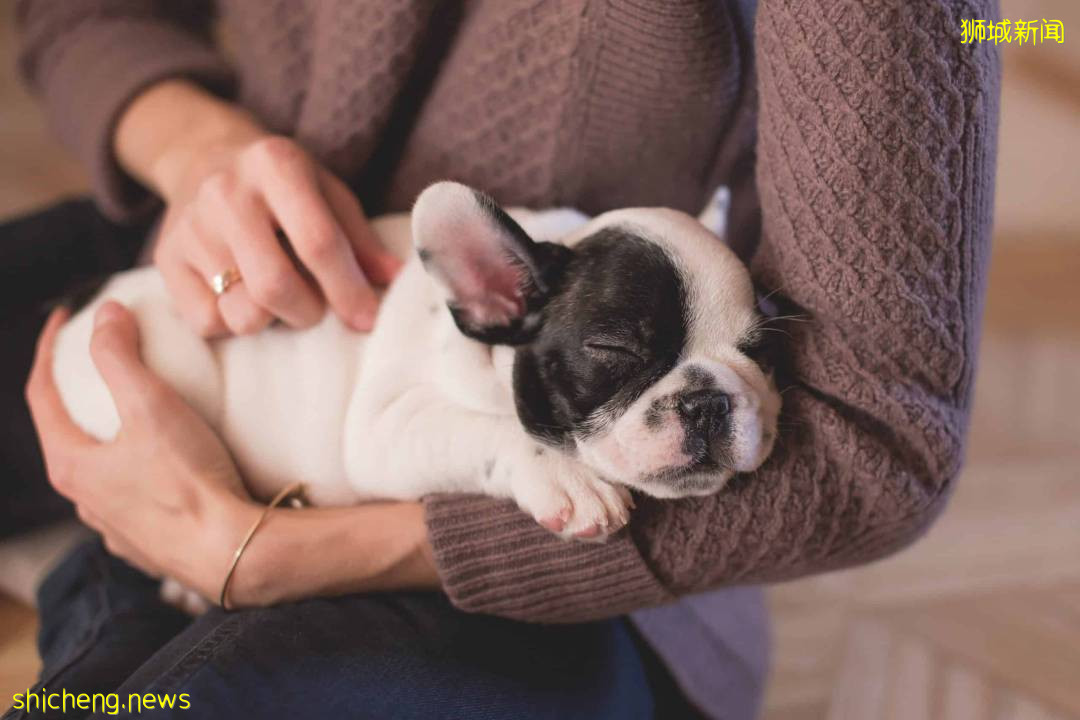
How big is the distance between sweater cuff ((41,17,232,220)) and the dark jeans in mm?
309

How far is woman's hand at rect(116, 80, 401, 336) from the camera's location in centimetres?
97

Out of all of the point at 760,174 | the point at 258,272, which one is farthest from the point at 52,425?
the point at 760,174

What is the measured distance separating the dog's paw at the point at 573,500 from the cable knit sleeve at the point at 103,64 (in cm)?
88

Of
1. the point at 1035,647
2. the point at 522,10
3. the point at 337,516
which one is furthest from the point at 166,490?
the point at 1035,647

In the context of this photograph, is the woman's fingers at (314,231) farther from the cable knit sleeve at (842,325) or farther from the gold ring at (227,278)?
the cable knit sleeve at (842,325)

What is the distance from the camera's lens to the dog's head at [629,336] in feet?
2.71

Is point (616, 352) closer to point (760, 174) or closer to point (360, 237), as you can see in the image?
point (760, 174)

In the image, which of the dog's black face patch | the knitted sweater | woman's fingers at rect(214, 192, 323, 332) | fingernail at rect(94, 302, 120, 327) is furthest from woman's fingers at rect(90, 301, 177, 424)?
the dog's black face patch

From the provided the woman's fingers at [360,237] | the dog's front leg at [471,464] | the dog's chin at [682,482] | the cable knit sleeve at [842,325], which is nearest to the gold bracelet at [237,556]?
the dog's front leg at [471,464]

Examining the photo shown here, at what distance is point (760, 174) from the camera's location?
0.92 metres

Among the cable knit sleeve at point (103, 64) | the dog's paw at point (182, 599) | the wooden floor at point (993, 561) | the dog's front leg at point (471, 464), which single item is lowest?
the wooden floor at point (993, 561)

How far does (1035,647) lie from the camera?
163cm

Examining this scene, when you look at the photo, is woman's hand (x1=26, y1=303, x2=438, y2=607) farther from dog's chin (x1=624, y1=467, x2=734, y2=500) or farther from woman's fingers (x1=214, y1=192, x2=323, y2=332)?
dog's chin (x1=624, y1=467, x2=734, y2=500)

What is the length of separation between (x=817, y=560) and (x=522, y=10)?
708 millimetres
